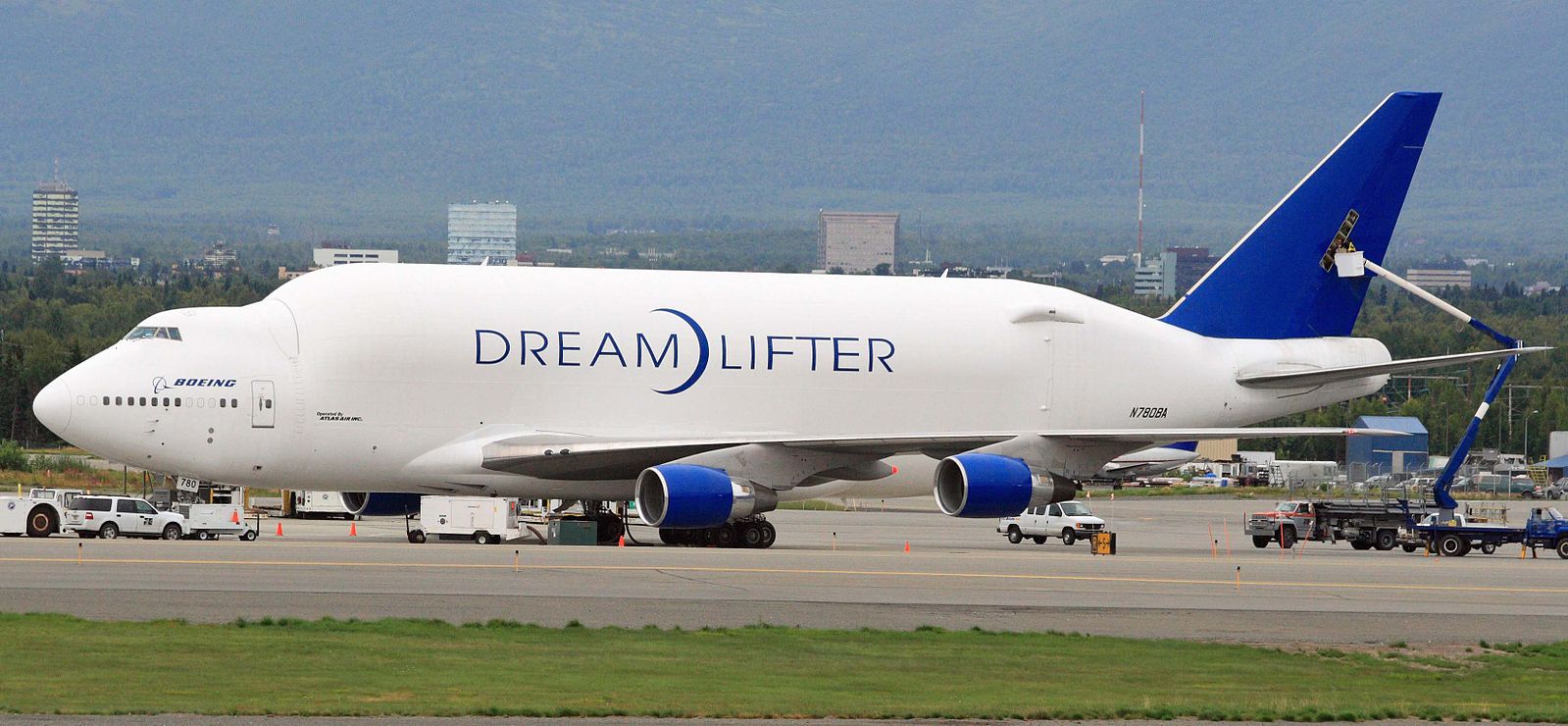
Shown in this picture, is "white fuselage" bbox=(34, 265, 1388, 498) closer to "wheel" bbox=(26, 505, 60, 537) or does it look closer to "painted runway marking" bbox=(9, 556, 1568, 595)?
"wheel" bbox=(26, 505, 60, 537)

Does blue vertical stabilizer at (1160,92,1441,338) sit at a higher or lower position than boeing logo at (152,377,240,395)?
higher

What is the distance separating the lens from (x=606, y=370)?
42.9 metres

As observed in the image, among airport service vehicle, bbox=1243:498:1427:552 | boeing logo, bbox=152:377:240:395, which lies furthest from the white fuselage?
airport service vehicle, bbox=1243:498:1427:552

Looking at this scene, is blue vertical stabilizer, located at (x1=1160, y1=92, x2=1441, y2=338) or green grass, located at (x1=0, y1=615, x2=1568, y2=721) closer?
green grass, located at (x1=0, y1=615, x2=1568, y2=721)

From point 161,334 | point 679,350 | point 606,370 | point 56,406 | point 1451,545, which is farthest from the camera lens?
point 1451,545

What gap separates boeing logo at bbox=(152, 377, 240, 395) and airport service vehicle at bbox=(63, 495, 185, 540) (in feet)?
22.2

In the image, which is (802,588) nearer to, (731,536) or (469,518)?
(731,536)

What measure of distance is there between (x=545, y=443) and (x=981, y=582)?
11.5m

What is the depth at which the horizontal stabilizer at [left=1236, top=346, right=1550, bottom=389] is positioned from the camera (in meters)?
43.3

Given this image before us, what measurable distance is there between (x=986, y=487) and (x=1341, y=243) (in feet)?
44.2

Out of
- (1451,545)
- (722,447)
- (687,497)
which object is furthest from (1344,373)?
(687,497)

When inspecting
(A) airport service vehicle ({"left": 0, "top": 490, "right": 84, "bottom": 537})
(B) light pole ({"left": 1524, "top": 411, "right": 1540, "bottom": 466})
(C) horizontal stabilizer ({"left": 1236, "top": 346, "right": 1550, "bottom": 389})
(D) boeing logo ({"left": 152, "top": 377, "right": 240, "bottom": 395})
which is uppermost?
(B) light pole ({"left": 1524, "top": 411, "right": 1540, "bottom": 466})

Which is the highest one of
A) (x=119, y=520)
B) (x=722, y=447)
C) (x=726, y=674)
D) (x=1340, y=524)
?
(x=722, y=447)

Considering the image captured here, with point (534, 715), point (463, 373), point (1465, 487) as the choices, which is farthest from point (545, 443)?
point (1465, 487)
